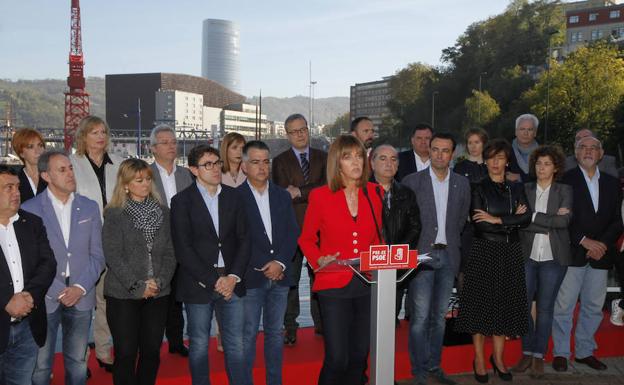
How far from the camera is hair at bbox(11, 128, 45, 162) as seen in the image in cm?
425

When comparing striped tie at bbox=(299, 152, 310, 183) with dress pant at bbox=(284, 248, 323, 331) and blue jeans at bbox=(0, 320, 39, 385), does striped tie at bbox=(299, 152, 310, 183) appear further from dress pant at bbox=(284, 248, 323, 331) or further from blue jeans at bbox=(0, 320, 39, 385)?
blue jeans at bbox=(0, 320, 39, 385)

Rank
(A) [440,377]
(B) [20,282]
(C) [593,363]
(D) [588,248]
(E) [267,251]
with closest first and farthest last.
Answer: (B) [20,282], (E) [267,251], (A) [440,377], (D) [588,248], (C) [593,363]

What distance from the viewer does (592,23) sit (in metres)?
68.5

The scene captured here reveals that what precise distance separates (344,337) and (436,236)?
131 centimetres

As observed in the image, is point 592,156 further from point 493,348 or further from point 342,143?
point 342,143

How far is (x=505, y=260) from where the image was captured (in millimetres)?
4270

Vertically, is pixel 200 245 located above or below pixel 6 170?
below

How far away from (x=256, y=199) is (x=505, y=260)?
6.28 ft

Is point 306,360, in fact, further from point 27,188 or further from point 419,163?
point 27,188

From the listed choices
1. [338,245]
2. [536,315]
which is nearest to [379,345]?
[338,245]

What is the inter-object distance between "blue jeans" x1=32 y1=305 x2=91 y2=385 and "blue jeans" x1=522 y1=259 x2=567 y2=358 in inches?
129

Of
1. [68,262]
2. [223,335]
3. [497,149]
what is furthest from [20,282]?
[497,149]

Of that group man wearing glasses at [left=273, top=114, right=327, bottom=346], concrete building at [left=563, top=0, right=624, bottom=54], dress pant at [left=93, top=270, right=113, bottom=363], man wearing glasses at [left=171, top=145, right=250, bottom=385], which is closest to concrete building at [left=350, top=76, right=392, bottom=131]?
concrete building at [left=563, top=0, right=624, bottom=54]

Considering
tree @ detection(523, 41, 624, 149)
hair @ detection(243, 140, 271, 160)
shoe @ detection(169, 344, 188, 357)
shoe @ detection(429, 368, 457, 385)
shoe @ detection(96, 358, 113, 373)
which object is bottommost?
shoe @ detection(429, 368, 457, 385)
